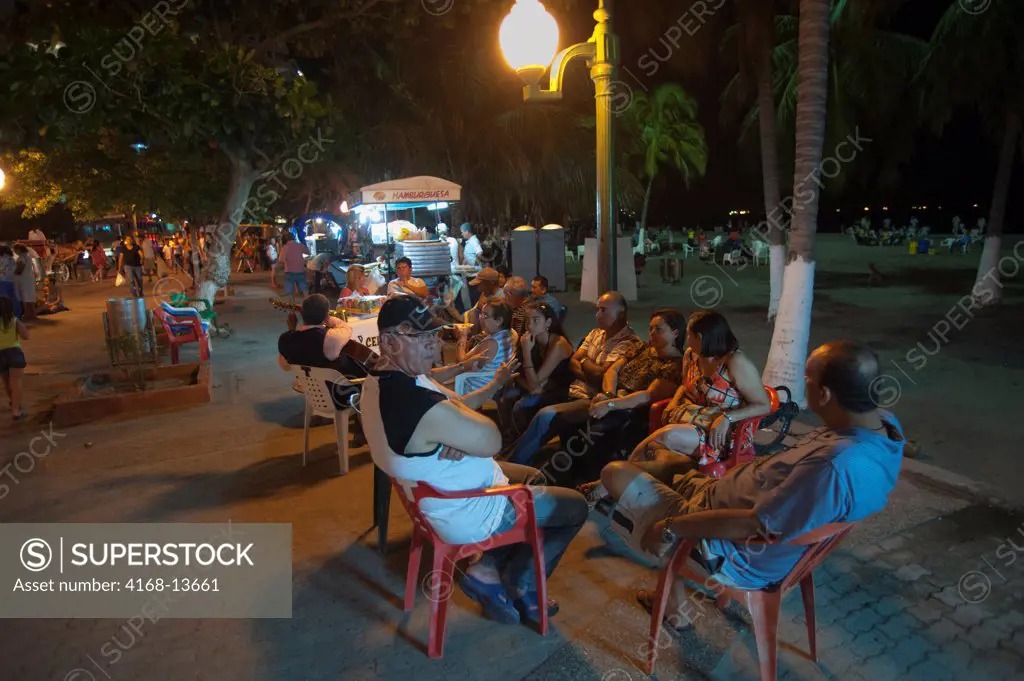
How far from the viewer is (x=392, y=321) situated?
284cm

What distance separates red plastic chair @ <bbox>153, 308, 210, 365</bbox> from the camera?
9477 millimetres

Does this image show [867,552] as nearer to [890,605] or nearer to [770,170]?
[890,605]

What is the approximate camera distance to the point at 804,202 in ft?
20.5

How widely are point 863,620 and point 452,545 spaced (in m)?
1.96

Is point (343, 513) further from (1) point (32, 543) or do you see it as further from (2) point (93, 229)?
(2) point (93, 229)

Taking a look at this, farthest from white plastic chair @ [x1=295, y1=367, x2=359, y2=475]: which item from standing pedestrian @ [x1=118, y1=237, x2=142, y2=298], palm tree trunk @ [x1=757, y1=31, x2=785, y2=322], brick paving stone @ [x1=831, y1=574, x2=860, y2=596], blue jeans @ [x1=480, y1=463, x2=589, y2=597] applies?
standing pedestrian @ [x1=118, y1=237, x2=142, y2=298]

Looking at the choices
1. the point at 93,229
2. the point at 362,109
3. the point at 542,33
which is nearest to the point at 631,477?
the point at 542,33

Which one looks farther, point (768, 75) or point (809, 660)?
point (768, 75)

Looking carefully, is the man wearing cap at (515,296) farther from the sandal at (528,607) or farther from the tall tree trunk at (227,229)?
the tall tree trunk at (227,229)

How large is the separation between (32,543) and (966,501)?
602 cm

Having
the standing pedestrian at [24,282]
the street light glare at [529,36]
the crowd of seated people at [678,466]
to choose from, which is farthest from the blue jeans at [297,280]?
the crowd of seated people at [678,466]

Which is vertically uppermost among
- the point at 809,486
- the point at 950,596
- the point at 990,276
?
the point at 809,486

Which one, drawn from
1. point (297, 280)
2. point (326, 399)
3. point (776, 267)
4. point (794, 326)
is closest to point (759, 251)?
point (776, 267)

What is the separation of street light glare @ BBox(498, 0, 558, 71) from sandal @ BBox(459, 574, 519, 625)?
441 centimetres
